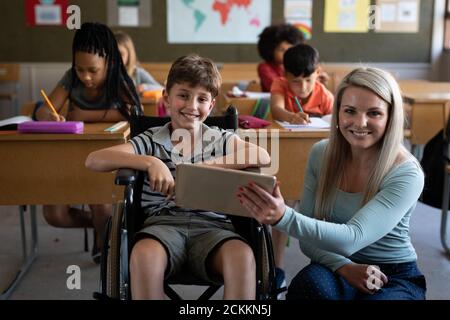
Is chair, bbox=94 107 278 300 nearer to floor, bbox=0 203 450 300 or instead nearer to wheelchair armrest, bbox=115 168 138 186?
wheelchair armrest, bbox=115 168 138 186

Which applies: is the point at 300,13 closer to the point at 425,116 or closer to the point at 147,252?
the point at 425,116

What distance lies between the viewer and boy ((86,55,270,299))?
1.41m

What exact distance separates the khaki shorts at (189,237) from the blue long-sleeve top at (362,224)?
0.23 m

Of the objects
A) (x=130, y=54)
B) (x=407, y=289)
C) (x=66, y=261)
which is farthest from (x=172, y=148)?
(x=130, y=54)

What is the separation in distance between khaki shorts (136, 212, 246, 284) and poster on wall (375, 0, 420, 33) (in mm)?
5523

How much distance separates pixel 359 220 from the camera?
1.31m

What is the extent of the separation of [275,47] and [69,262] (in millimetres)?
1814

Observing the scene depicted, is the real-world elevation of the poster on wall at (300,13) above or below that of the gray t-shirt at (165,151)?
above

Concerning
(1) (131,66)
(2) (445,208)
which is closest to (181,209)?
(2) (445,208)

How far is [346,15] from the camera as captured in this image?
6551 millimetres

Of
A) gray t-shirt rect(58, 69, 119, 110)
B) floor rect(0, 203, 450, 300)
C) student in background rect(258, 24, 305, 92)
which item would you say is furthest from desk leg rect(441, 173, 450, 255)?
gray t-shirt rect(58, 69, 119, 110)

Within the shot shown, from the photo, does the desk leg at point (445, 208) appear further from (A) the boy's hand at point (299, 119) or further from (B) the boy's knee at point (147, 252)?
(B) the boy's knee at point (147, 252)

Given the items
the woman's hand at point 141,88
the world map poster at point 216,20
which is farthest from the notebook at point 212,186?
the world map poster at point 216,20

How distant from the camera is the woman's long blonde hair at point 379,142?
1372mm
